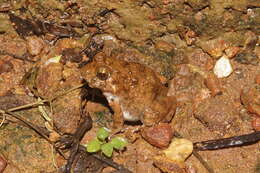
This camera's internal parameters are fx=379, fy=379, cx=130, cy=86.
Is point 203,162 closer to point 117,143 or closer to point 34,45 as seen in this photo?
point 117,143

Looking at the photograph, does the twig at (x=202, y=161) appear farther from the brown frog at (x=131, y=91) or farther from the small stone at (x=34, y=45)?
the small stone at (x=34, y=45)

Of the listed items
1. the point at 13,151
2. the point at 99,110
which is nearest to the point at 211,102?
the point at 99,110

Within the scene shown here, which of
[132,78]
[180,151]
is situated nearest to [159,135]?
[180,151]

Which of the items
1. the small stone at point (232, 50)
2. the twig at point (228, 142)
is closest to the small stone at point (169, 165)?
the twig at point (228, 142)

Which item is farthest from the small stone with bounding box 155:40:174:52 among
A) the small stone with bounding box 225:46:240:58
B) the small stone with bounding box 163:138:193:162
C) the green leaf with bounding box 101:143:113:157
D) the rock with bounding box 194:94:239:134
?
the green leaf with bounding box 101:143:113:157

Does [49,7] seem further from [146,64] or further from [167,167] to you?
[167,167]

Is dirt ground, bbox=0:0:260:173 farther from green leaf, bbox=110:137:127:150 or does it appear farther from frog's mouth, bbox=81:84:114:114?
green leaf, bbox=110:137:127:150
